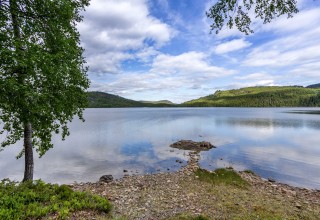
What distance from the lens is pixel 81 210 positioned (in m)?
10.4

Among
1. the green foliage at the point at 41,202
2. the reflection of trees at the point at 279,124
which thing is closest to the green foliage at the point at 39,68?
the green foliage at the point at 41,202

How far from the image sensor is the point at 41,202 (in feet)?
33.6

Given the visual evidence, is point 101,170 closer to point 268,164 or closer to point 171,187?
point 171,187

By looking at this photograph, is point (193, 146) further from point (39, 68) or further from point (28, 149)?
point (39, 68)

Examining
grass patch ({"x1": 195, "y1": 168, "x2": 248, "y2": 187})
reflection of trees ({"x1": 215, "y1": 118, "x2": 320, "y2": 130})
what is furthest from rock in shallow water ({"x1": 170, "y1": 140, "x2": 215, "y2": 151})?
reflection of trees ({"x1": 215, "y1": 118, "x2": 320, "y2": 130})

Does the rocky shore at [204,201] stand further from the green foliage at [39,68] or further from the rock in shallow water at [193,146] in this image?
the rock in shallow water at [193,146]

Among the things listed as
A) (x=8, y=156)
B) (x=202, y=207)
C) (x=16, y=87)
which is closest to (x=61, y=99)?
(x=16, y=87)

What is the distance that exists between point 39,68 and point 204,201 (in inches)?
482

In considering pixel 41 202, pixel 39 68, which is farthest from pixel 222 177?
pixel 39 68

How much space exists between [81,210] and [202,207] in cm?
670

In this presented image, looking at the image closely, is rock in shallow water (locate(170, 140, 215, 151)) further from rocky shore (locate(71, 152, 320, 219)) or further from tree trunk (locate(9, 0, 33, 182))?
tree trunk (locate(9, 0, 33, 182))

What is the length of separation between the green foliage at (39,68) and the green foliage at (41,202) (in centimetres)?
336

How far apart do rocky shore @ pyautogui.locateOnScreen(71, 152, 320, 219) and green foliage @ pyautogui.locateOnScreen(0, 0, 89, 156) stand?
233 inches

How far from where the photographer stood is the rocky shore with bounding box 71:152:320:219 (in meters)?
11.8
